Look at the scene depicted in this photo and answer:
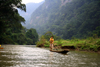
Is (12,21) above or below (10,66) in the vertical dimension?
above

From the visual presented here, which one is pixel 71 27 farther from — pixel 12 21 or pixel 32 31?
pixel 12 21

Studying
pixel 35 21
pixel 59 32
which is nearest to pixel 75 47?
pixel 59 32

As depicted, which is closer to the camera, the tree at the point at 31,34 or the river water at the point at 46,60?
the river water at the point at 46,60

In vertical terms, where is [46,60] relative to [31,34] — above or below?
below

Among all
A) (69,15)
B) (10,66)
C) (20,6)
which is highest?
(69,15)

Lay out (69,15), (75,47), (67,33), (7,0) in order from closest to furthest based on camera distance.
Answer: (75,47)
(7,0)
(67,33)
(69,15)

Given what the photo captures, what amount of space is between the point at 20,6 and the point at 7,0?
8.24 ft

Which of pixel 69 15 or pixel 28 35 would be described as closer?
pixel 28 35

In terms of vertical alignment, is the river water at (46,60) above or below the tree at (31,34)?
below

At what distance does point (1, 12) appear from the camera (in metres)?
24.9

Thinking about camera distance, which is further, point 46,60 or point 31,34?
point 31,34

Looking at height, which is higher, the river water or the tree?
the tree

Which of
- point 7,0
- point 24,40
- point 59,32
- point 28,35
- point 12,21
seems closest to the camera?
point 7,0

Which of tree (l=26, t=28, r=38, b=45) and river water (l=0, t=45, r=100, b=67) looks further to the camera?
tree (l=26, t=28, r=38, b=45)
